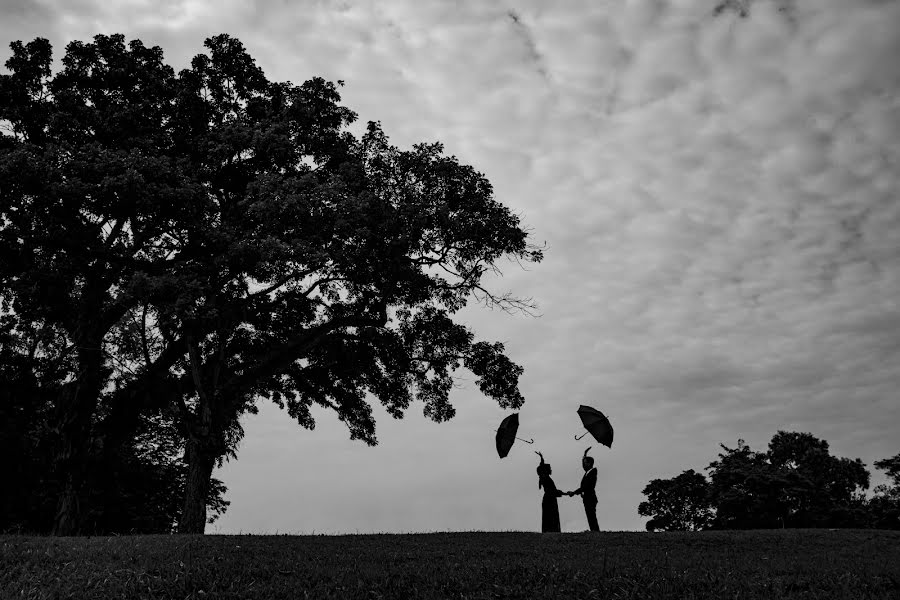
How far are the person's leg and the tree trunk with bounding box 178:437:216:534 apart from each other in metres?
12.4

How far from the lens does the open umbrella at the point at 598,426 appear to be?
70.6 feet

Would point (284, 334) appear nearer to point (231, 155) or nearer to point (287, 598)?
point (231, 155)

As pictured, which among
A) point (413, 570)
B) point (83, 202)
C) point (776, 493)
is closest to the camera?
point (413, 570)

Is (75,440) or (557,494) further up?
(75,440)

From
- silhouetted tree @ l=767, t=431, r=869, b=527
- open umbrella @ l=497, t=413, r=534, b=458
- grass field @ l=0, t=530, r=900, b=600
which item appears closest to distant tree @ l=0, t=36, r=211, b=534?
grass field @ l=0, t=530, r=900, b=600

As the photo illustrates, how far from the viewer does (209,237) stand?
2048 centimetres

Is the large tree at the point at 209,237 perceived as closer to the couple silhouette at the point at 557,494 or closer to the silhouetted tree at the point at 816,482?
the couple silhouette at the point at 557,494

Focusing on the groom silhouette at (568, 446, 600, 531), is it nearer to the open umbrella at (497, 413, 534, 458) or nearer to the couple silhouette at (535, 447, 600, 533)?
the couple silhouette at (535, 447, 600, 533)

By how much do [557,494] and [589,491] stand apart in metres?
1.08

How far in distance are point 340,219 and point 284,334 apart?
7893 mm

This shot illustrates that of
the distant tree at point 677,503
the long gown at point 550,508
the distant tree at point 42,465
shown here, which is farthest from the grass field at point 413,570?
the distant tree at point 677,503

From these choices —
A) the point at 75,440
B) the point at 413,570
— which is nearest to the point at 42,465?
the point at 75,440

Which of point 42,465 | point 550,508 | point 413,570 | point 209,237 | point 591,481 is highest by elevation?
point 209,237

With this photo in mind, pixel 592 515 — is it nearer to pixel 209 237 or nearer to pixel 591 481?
pixel 591 481
